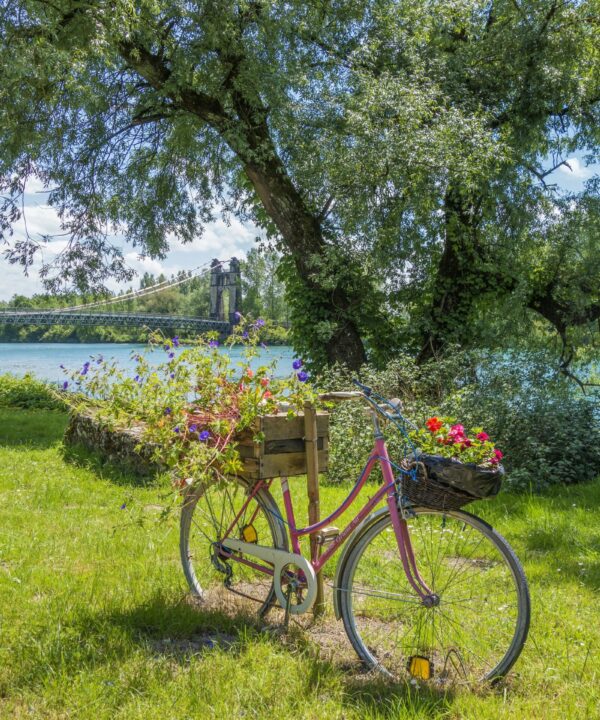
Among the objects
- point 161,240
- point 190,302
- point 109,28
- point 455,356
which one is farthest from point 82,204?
point 190,302

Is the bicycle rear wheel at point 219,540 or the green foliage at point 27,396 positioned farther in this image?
the green foliage at point 27,396

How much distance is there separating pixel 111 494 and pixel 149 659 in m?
3.32

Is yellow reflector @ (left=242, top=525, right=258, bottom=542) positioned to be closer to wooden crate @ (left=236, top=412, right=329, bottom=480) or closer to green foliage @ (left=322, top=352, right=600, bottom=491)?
wooden crate @ (left=236, top=412, right=329, bottom=480)

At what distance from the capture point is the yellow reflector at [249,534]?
10.6 feet

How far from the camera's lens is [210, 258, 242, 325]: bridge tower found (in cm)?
2189

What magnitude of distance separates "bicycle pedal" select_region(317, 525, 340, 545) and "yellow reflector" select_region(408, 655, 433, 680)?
591 millimetres

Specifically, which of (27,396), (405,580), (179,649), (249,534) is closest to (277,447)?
(249,534)

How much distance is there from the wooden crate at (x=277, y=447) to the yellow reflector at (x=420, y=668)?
869 mm

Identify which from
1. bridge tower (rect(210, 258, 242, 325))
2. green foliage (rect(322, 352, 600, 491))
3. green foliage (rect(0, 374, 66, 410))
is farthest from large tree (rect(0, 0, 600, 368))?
bridge tower (rect(210, 258, 242, 325))

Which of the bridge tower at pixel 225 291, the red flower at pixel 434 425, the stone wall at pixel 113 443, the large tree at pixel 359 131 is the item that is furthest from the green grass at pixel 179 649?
the bridge tower at pixel 225 291

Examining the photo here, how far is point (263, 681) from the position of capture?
2498 millimetres

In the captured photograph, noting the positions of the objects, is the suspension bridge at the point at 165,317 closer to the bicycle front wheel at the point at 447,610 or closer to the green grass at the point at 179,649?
the green grass at the point at 179,649

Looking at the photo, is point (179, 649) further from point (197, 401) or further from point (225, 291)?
point (225, 291)

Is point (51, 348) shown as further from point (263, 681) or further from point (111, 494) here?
point (263, 681)
